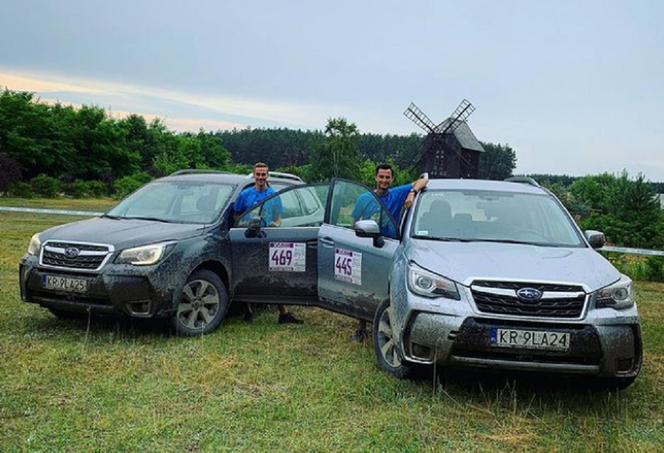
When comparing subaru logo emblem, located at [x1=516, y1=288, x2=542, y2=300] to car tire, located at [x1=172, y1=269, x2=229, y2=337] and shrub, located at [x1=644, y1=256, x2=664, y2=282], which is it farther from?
shrub, located at [x1=644, y1=256, x2=664, y2=282]

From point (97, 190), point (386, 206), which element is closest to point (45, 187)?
point (97, 190)

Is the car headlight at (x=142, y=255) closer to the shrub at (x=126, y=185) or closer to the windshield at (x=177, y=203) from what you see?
the windshield at (x=177, y=203)

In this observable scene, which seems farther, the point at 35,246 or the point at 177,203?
the point at 177,203

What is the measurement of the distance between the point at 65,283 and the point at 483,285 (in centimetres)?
377

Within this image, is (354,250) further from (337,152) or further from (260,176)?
(337,152)

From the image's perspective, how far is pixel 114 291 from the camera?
18.7 feet

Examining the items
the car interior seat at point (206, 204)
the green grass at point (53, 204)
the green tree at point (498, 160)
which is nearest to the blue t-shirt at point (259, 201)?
the car interior seat at point (206, 204)

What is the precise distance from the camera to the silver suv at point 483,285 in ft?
13.6

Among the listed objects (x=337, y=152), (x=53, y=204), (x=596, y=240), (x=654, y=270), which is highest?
(x=337, y=152)

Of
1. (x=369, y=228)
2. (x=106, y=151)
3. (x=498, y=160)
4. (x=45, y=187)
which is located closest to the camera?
(x=369, y=228)

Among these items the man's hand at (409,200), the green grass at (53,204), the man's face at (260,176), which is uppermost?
the man's face at (260,176)

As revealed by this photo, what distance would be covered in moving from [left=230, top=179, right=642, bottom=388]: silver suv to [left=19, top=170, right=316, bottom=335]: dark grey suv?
1123 millimetres

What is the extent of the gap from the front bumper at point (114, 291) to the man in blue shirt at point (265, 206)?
1301 mm

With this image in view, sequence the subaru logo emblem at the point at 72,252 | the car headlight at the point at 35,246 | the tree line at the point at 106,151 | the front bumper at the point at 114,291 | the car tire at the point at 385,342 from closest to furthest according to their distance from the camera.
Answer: the car tire at the point at 385,342, the front bumper at the point at 114,291, the subaru logo emblem at the point at 72,252, the car headlight at the point at 35,246, the tree line at the point at 106,151
